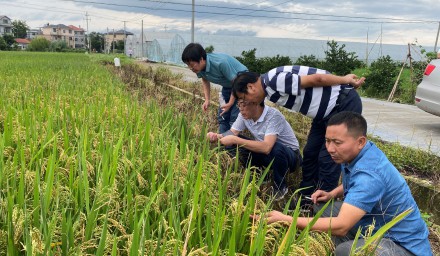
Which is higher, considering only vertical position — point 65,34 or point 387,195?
point 65,34

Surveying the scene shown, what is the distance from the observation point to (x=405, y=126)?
5.25 metres

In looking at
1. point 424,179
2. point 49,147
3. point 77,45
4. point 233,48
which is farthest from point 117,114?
point 77,45

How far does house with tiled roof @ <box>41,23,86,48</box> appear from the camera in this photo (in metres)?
96.2

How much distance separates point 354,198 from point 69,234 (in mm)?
1109

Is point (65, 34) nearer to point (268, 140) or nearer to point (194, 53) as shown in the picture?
point (194, 53)

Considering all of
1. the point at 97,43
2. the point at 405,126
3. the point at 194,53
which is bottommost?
the point at 405,126

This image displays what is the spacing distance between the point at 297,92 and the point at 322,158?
54 cm

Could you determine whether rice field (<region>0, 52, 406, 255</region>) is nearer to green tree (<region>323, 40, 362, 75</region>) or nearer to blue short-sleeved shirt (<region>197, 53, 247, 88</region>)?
blue short-sleeved shirt (<region>197, 53, 247, 88</region>)

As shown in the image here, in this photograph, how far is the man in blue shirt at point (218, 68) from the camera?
3467 mm

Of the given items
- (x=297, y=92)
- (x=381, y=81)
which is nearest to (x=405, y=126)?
(x=297, y=92)

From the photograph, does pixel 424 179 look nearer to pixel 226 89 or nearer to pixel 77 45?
pixel 226 89

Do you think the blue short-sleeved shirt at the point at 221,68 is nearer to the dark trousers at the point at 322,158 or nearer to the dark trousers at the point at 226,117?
the dark trousers at the point at 226,117

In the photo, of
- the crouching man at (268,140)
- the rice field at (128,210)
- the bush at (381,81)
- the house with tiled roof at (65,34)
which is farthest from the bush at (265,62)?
the house with tiled roof at (65,34)

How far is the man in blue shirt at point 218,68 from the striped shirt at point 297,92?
0.92 metres
